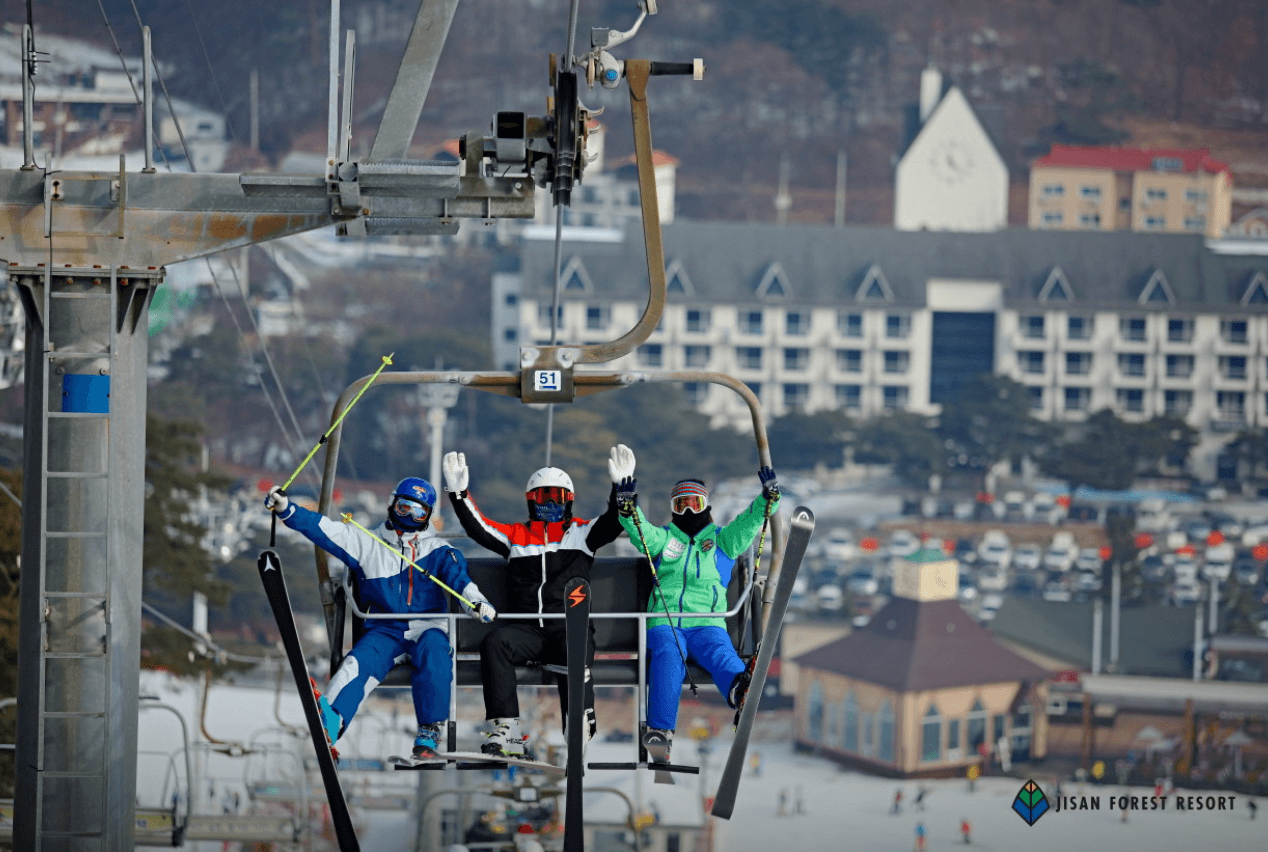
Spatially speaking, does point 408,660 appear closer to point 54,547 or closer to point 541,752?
point 54,547

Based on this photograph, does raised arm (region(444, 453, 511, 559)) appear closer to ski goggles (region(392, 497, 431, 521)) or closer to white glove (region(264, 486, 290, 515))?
ski goggles (region(392, 497, 431, 521))

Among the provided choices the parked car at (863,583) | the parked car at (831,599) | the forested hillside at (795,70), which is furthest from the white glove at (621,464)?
the forested hillside at (795,70)

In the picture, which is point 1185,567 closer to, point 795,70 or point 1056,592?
point 1056,592

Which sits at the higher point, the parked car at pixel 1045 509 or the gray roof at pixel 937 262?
the gray roof at pixel 937 262

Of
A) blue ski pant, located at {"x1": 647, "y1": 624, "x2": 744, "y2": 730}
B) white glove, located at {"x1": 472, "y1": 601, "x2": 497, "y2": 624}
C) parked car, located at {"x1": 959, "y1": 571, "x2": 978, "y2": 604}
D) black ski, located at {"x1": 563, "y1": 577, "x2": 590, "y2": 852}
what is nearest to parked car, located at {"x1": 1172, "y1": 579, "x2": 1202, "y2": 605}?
parked car, located at {"x1": 959, "y1": 571, "x2": 978, "y2": 604}

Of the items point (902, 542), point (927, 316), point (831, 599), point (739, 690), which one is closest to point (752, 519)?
point (739, 690)

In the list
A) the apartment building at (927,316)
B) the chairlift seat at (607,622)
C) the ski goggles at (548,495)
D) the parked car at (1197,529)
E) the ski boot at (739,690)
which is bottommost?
the parked car at (1197,529)

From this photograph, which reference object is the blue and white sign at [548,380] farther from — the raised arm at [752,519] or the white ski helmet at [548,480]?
the raised arm at [752,519]
